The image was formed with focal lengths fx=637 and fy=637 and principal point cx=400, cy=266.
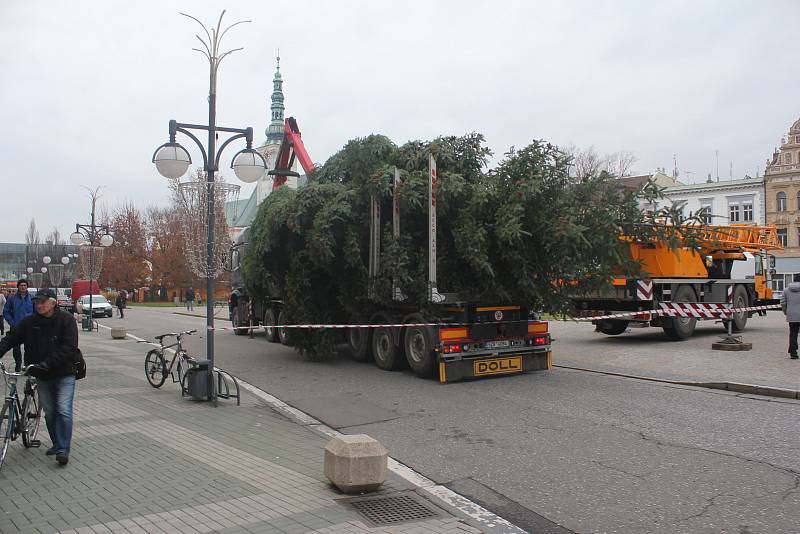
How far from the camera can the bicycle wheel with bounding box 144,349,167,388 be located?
10.6m

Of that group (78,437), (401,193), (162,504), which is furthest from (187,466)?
(401,193)

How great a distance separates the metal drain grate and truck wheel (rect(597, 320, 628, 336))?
43.8 ft

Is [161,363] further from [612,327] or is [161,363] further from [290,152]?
[612,327]

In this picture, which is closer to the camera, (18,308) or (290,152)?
(18,308)

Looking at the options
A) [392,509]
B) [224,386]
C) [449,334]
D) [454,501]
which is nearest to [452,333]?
[449,334]

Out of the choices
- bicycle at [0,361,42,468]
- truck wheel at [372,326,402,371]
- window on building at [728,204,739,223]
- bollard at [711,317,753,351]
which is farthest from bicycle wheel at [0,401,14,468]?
window on building at [728,204,739,223]

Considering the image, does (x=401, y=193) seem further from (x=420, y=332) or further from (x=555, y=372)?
(x=555, y=372)

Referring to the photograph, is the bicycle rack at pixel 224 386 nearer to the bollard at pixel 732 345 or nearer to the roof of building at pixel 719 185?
the bollard at pixel 732 345

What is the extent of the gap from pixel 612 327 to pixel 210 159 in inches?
495

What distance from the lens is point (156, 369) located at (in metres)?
10.7

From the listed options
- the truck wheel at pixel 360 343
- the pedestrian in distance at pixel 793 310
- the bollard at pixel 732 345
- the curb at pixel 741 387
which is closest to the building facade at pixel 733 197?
the bollard at pixel 732 345

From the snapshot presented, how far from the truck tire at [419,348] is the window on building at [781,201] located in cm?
5560

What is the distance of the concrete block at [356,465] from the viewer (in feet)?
16.7

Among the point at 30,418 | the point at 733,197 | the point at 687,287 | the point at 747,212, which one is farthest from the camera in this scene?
the point at 733,197
